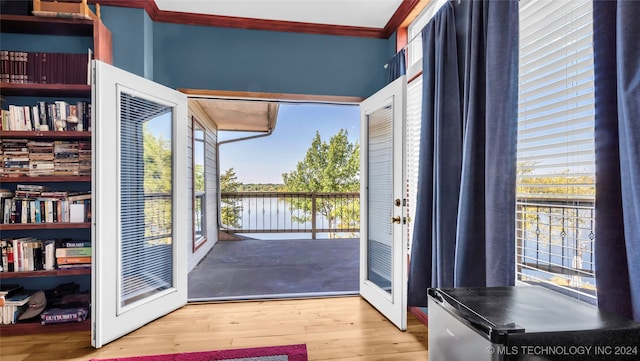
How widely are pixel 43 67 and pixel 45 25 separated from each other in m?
0.34

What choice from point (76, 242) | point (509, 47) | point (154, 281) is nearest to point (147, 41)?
point (76, 242)

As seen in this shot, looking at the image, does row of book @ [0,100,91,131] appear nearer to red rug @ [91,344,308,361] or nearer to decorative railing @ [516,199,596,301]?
red rug @ [91,344,308,361]

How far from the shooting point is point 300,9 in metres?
Result: 2.91

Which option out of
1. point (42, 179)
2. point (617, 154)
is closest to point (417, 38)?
point (617, 154)

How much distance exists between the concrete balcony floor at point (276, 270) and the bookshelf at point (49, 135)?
116 cm

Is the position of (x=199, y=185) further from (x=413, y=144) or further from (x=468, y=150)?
(x=468, y=150)

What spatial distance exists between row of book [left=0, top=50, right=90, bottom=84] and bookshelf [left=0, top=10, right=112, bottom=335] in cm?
7

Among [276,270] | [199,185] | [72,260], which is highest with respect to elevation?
[199,185]

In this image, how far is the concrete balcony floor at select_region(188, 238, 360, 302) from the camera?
348 centimetres

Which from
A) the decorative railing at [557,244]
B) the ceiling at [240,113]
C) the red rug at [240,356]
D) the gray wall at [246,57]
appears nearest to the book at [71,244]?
the red rug at [240,356]

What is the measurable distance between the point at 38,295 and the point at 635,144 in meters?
3.88

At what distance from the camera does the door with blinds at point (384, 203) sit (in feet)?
8.24

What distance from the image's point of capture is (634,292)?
1.06 metres

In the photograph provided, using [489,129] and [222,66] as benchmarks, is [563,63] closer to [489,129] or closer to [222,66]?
Answer: [489,129]
